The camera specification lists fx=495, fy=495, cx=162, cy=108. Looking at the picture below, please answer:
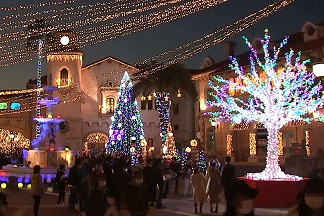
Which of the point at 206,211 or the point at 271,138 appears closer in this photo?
the point at 206,211

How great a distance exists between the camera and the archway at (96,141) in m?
48.3

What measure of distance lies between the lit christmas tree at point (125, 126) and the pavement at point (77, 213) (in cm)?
1951

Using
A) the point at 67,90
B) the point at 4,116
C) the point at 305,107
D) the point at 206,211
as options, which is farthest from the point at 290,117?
the point at 4,116

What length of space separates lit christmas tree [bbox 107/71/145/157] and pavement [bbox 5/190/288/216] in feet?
64.0

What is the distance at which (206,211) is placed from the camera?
1499 centimetres

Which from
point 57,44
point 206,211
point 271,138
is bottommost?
point 206,211

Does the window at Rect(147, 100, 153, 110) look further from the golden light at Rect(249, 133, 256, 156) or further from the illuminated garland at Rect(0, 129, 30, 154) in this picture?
the golden light at Rect(249, 133, 256, 156)

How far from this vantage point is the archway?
48.3 m

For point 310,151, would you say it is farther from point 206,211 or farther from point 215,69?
point 206,211

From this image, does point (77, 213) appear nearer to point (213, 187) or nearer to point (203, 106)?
point (213, 187)

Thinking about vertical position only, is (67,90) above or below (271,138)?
above

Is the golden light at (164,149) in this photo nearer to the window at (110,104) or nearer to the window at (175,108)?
the window at (110,104)

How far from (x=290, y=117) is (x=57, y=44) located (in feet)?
94.3

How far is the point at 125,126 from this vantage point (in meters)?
40.1
